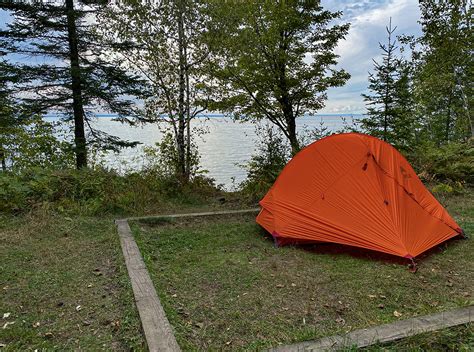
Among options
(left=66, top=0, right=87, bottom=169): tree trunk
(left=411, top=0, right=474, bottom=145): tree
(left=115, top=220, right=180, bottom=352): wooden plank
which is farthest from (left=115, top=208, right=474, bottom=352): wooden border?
(left=411, top=0, right=474, bottom=145): tree

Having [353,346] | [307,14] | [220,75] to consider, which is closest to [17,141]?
[220,75]

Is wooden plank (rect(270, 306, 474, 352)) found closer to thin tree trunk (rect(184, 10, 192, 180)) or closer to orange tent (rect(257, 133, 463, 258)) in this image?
orange tent (rect(257, 133, 463, 258))

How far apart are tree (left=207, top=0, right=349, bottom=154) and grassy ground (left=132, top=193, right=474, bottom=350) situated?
4.41 meters

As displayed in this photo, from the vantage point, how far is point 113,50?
28.2 ft

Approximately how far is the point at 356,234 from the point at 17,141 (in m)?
11.3

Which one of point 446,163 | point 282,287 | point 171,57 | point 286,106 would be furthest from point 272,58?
point 282,287

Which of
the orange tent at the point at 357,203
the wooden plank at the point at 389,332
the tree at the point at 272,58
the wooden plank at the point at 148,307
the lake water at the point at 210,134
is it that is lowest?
the wooden plank at the point at 389,332

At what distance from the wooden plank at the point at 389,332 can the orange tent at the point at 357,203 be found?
1.10 metres

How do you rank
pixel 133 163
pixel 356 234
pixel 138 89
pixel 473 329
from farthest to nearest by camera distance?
pixel 138 89 < pixel 133 163 < pixel 356 234 < pixel 473 329

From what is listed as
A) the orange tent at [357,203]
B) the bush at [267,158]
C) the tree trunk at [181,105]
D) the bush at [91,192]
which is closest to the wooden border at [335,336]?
the orange tent at [357,203]

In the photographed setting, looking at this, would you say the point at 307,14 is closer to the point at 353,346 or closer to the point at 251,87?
the point at 251,87

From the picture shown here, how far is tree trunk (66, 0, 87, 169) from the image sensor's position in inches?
353

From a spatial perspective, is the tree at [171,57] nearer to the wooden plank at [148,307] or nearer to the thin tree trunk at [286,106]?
the thin tree trunk at [286,106]

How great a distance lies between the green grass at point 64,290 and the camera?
2.39 metres
